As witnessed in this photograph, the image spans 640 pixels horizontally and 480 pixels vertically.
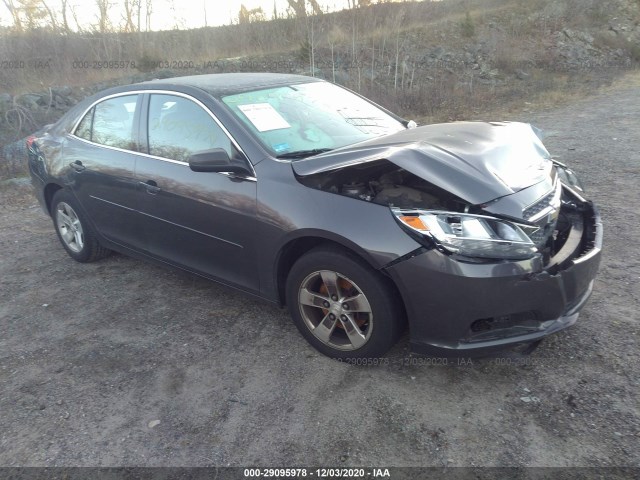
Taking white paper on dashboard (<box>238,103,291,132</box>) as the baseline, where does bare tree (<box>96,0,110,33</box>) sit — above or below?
above

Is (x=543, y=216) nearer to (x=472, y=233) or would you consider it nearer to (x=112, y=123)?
(x=472, y=233)

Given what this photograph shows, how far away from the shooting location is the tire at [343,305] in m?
2.82

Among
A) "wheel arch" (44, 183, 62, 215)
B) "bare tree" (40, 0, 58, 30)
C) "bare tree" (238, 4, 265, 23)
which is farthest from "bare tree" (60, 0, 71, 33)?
"wheel arch" (44, 183, 62, 215)

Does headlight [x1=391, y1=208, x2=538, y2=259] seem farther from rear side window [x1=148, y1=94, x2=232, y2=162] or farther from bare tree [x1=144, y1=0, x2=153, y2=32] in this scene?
bare tree [x1=144, y1=0, x2=153, y2=32]

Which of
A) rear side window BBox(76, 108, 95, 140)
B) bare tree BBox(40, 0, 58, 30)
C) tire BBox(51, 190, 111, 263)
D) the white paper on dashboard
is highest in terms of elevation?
bare tree BBox(40, 0, 58, 30)

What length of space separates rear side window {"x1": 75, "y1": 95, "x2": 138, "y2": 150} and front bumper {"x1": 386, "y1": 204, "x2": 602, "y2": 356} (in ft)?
8.46

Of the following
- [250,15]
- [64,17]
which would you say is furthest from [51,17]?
[250,15]

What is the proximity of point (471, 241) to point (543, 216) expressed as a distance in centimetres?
52

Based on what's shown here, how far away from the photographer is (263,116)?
354 centimetres

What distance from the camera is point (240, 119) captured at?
11.2ft

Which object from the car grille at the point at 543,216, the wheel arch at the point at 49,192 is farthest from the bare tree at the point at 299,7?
the car grille at the point at 543,216
